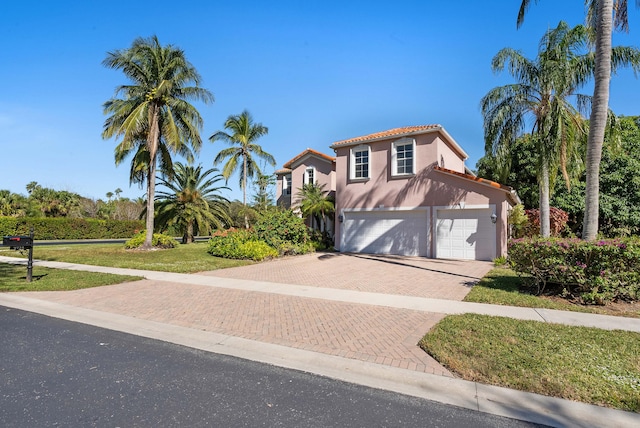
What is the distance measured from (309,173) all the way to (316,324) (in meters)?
18.2

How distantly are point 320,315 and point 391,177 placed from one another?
40.6ft

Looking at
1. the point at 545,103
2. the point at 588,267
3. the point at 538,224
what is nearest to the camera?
the point at 588,267

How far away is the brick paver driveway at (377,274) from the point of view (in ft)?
30.1

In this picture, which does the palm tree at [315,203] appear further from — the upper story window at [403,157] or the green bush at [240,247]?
the upper story window at [403,157]

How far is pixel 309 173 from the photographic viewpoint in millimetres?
23609

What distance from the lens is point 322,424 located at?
3.07 meters

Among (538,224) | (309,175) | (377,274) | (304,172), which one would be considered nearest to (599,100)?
(377,274)

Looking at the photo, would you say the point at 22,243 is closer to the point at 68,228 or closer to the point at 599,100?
the point at 599,100

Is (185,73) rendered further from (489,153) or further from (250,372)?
(250,372)

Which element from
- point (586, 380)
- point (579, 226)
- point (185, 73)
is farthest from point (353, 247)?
point (579, 226)

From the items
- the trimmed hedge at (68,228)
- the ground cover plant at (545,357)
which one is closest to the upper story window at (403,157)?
the ground cover plant at (545,357)

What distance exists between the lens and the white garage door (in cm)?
1512

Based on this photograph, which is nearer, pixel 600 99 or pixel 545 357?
pixel 545 357

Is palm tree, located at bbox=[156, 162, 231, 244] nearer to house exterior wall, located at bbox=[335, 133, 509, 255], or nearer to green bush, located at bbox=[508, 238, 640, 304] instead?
house exterior wall, located at bbox=[335, 133, 509, 255]
